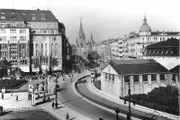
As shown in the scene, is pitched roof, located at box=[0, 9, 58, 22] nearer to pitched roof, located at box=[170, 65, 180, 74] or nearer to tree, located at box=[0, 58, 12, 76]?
tree, located at box=[0, 58, 12, 76]

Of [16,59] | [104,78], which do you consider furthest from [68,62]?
[104,78]

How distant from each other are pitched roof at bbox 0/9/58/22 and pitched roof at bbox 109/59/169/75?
2329 inches

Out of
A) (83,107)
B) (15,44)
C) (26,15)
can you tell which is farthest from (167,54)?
(26,15)

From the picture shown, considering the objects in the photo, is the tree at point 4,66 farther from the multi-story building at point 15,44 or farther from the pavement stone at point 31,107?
the pavement stone at point 31,107

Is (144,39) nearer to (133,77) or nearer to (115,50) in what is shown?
(115,50)

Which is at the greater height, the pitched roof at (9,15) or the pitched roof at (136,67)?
the pitched roof at (9,15)

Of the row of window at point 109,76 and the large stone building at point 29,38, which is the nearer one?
the row of window at point 109,76

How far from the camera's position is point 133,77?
4697 cm

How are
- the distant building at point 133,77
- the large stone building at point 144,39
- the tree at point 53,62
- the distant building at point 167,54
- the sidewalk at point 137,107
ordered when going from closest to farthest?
the sidewalk at point 137,107, the distant building at point 133,77, the distant building at point 167,54, the tree at point 53,62, the large stone building at point 144,39

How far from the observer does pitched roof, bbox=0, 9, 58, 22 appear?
3770 inches

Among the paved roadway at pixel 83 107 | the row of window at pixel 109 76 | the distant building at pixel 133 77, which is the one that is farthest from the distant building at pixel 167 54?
the paved roadway at pixel 83 107

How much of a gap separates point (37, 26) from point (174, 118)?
8084 cm

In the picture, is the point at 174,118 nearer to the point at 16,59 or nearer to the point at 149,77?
the point at 149,77

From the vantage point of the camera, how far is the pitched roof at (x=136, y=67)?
47644 mm
